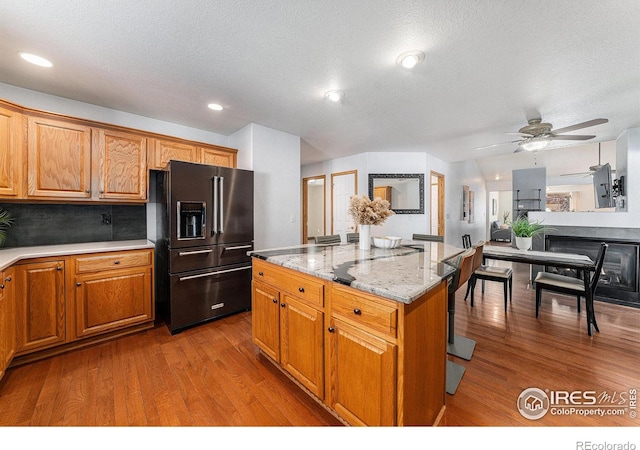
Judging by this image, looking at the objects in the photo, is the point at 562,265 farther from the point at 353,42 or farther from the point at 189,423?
the point at 189,423

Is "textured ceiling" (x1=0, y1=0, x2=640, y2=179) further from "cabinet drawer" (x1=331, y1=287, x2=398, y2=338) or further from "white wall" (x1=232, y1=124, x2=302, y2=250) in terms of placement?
"cabinet drawer" (x1=331, y1=287, x2=398, y2=338)

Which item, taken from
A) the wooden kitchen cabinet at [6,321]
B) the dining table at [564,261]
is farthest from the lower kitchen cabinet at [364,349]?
the dining table at [564,261]

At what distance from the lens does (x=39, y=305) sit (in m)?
2.06

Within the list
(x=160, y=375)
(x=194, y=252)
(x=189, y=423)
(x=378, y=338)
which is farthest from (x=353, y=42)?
(x=160, y=375)

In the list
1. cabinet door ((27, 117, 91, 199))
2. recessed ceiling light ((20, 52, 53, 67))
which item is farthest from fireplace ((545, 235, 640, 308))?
recessed ceiling light ((20, 52, 53, 67))

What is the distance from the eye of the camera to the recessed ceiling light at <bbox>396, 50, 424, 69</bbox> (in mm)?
1844

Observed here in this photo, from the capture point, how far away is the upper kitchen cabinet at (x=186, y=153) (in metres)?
2.83

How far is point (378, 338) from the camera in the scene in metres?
1.19

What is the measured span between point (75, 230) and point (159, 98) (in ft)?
5.52

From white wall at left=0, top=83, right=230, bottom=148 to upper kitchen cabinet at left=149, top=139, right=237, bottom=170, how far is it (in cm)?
21

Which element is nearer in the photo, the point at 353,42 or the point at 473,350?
the point at 353,42

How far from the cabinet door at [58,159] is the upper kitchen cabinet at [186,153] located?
1.83ft

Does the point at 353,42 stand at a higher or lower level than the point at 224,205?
higher

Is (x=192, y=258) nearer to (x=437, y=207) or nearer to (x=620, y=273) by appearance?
(x=437, y=207)
